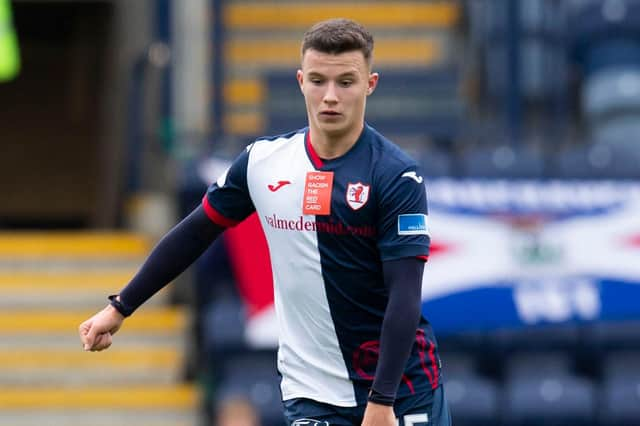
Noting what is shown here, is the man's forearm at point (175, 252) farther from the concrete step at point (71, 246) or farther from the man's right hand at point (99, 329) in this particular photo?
the concrete step at point (71, 246)

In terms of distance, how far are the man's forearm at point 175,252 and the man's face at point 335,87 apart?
54cm

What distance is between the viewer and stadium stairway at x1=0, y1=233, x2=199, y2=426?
27.0 ft

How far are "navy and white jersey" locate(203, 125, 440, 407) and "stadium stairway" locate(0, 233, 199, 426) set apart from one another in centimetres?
458

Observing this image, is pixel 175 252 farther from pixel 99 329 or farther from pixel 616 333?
pixel 616 333

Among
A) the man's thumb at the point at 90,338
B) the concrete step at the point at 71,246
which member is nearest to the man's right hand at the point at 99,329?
the man's thumb at the point at 90,338

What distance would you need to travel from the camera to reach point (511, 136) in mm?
8742

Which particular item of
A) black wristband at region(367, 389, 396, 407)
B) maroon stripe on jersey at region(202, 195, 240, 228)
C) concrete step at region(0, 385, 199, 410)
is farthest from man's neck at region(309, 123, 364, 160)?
concrete step at region(0, 385, 199, 410)

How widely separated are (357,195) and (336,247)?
0.17 meters

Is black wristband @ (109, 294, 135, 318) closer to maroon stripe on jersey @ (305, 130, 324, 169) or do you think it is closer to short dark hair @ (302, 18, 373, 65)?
maroon stripe on jersey @ (305, 130, 324, 169)

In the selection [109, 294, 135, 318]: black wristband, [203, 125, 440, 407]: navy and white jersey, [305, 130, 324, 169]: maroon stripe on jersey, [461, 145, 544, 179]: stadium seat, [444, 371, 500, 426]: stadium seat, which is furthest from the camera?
[461, 145, 544, 179]: stadium seat

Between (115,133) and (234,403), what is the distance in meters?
5.41

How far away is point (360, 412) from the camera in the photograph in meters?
3.69

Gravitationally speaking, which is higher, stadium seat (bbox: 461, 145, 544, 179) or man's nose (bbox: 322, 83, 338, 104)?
man's nose (bbox: 322, 83, 338, 104)

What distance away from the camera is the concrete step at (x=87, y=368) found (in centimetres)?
861
